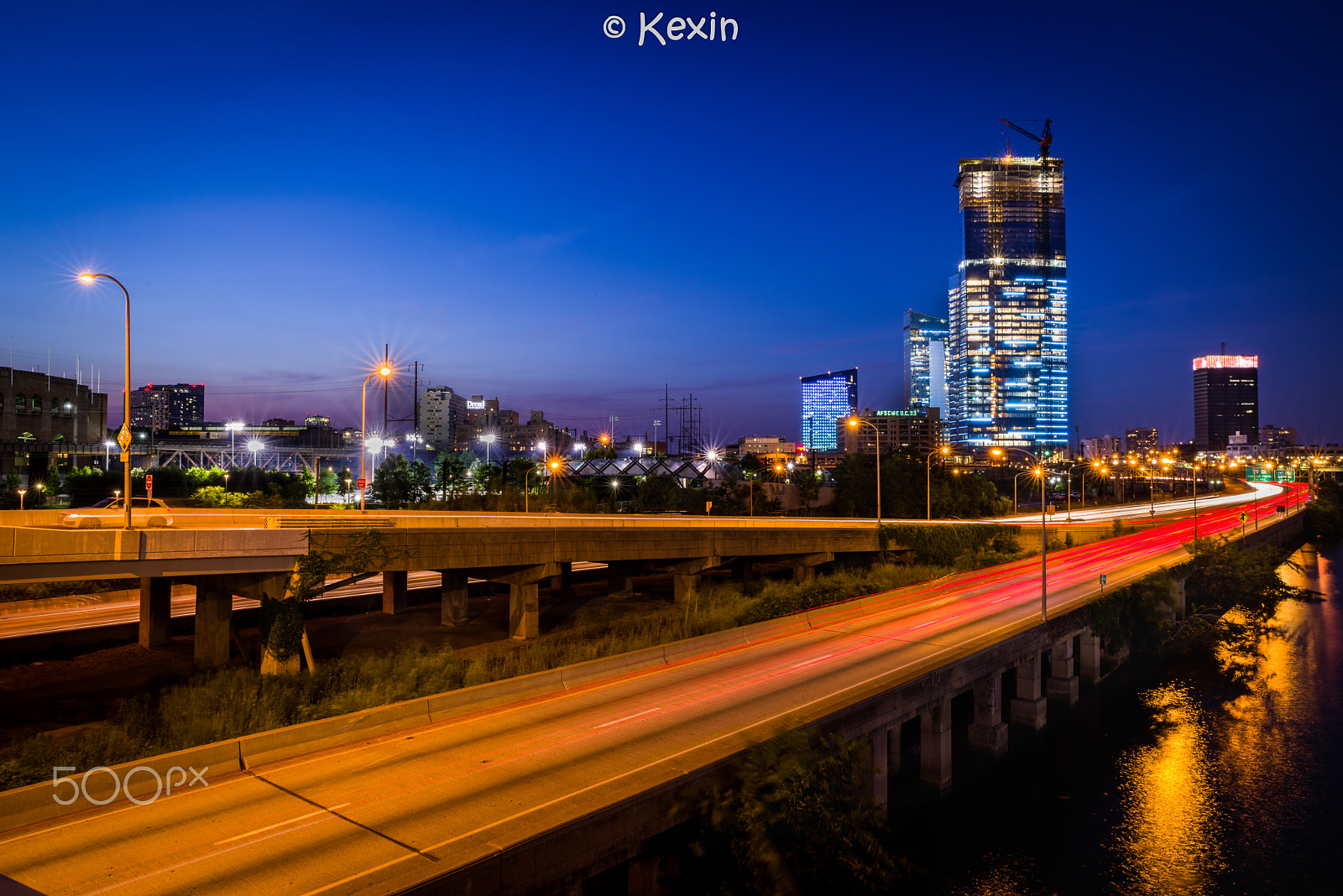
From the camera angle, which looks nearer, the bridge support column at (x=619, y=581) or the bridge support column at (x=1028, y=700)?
the bridge support column at (x=1028, y=700)

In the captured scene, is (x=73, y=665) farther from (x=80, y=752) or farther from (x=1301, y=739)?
(x=1301, y=739)

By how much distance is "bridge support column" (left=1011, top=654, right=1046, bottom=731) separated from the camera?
30.4 metres

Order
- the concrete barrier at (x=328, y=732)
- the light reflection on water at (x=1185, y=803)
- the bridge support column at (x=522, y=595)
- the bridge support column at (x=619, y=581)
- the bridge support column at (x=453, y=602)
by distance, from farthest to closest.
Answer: the bridge support column at (x=619, y=581), the bridge support column at (x=453, y=602), the bridge support column at (x=522, y=595), the light reflection on water at (x=1185, y=803), the concrete barrier at (x=328, y=732)

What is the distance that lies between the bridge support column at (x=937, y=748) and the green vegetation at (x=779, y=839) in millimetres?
9686

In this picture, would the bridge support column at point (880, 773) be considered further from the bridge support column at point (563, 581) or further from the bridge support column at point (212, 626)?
the bridge support column at point (563, 581)

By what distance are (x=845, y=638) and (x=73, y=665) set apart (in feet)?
96.9

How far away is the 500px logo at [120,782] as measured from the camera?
12789mm

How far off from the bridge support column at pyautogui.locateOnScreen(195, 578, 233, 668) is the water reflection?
30.1 m

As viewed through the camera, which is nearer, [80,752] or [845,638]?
[80,752]

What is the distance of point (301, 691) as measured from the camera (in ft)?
67.1

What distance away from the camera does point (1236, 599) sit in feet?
155

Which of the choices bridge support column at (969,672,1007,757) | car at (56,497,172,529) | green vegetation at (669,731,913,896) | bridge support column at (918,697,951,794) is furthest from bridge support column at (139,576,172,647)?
bridge support column at (969,672,1007,757)

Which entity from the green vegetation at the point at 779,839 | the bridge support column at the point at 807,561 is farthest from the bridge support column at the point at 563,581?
the green vegetation at the point at 779,839

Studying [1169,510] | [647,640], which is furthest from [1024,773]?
[1169,510]
